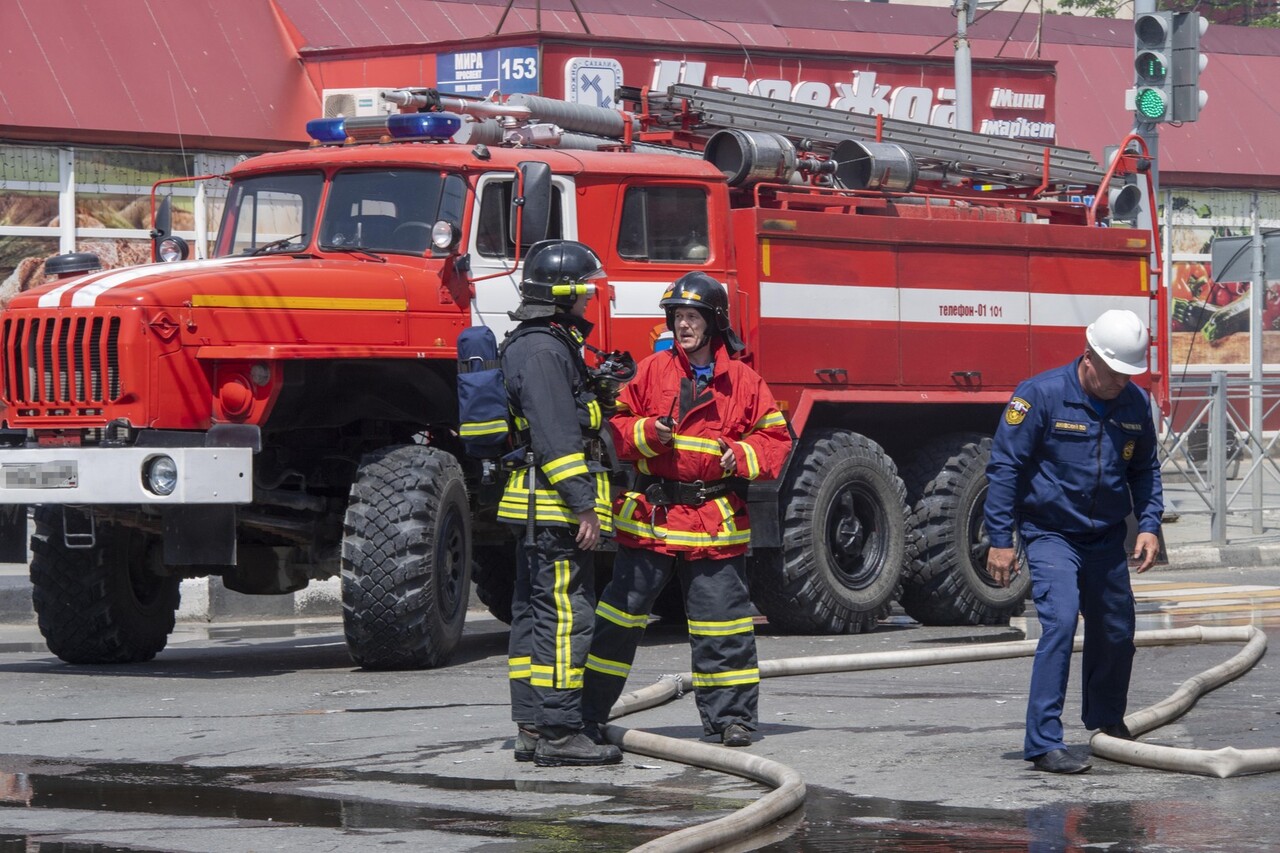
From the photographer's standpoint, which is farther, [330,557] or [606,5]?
[606,5]

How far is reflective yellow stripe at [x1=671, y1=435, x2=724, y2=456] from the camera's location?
301 inches

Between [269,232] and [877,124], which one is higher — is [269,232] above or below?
below

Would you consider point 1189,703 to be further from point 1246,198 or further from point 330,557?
point 1246,198

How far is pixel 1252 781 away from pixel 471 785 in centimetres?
264

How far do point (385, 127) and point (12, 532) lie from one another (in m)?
3.05

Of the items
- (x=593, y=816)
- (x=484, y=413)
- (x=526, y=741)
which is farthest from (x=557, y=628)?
(x=593, y=816)

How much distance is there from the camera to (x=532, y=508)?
7.40 meters

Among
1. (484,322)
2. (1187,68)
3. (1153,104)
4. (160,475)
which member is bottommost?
(160,475)

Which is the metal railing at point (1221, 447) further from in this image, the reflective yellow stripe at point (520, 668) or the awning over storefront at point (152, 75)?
the reflective yellow stripe at point (520, 668)

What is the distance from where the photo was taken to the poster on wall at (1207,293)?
28.1 metres

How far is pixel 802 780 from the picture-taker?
262 inches

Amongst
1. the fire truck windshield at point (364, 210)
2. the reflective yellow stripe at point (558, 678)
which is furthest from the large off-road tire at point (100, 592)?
the reflective yellow stripe at point (558, 678)

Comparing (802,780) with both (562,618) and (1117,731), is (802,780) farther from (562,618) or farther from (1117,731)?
(1117,731)

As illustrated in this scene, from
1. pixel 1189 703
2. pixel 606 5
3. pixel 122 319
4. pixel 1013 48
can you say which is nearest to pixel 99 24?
pixel 606 5
